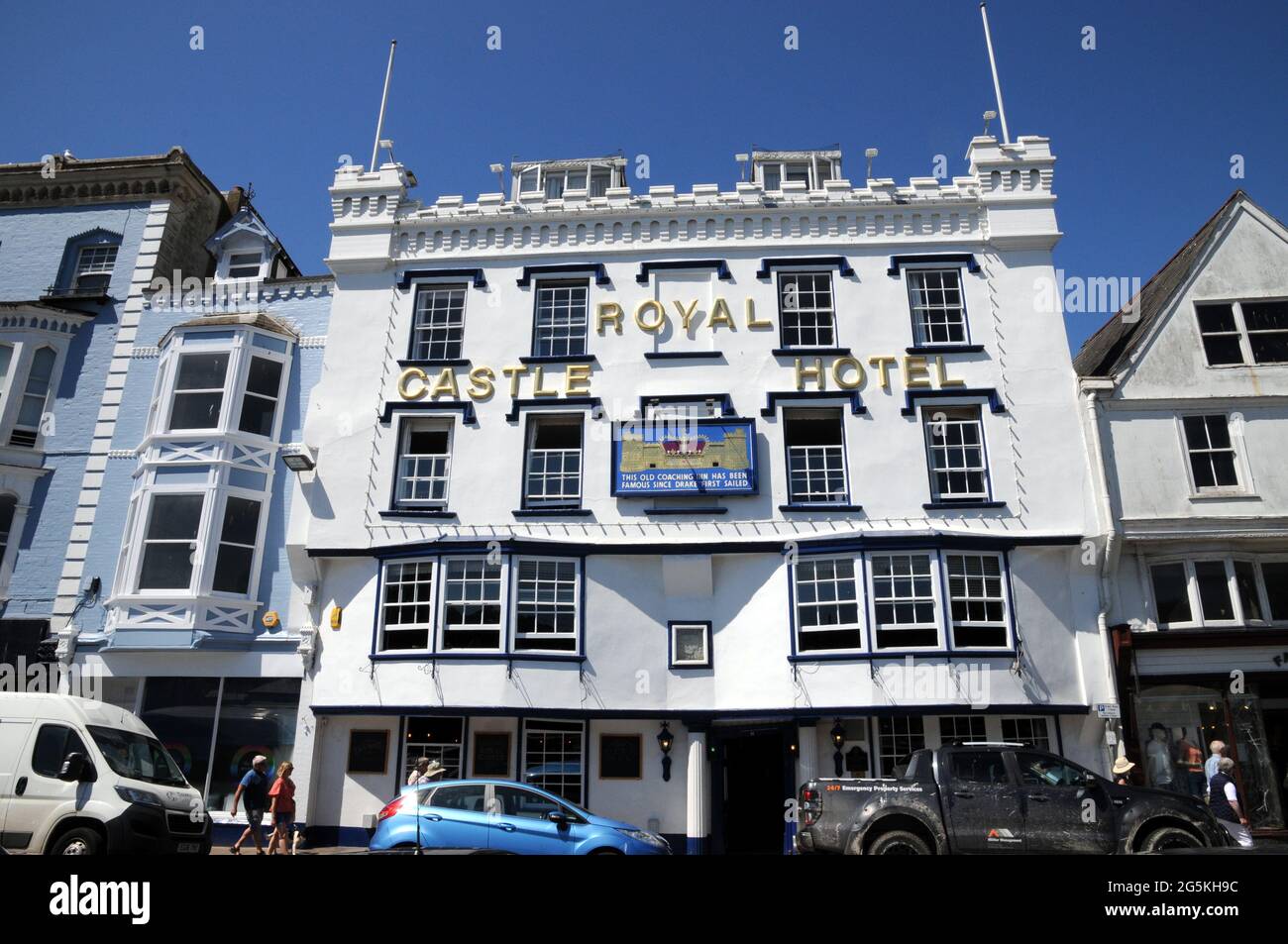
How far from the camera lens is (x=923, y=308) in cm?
2139

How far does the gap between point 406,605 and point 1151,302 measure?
19.3 metres

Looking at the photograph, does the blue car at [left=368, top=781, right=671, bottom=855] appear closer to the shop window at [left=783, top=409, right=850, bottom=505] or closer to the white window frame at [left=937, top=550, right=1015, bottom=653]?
the white window frame at [left=937, top=550, right=1015, bottom=653]

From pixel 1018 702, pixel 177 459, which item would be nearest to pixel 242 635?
pixel 177 459

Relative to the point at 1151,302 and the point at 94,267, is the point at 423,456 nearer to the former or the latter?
the point at 94,267

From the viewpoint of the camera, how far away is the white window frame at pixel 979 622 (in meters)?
18.2

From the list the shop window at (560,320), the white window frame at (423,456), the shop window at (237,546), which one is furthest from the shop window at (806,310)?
the shop window at (237,546)

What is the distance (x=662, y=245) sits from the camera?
22.2 meters

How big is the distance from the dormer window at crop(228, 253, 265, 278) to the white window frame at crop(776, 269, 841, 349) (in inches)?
567

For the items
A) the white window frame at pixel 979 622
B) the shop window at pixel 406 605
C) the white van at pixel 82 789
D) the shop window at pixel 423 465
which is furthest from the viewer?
the shop window at pixel 423 465

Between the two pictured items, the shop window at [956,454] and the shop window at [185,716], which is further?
the shop window at [956,454]

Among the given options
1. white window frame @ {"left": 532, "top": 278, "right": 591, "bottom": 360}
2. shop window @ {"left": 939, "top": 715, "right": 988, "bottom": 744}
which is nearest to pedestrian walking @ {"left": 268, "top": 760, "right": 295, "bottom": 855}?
white window frame @ {"left": 532, "top": 278, "right": 591, "bottom": 360}

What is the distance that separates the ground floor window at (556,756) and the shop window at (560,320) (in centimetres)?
872

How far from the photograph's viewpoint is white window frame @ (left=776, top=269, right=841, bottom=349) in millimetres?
21219

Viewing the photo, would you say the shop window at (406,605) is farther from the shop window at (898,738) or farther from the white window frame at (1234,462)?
the white window frame at (1234,462)
